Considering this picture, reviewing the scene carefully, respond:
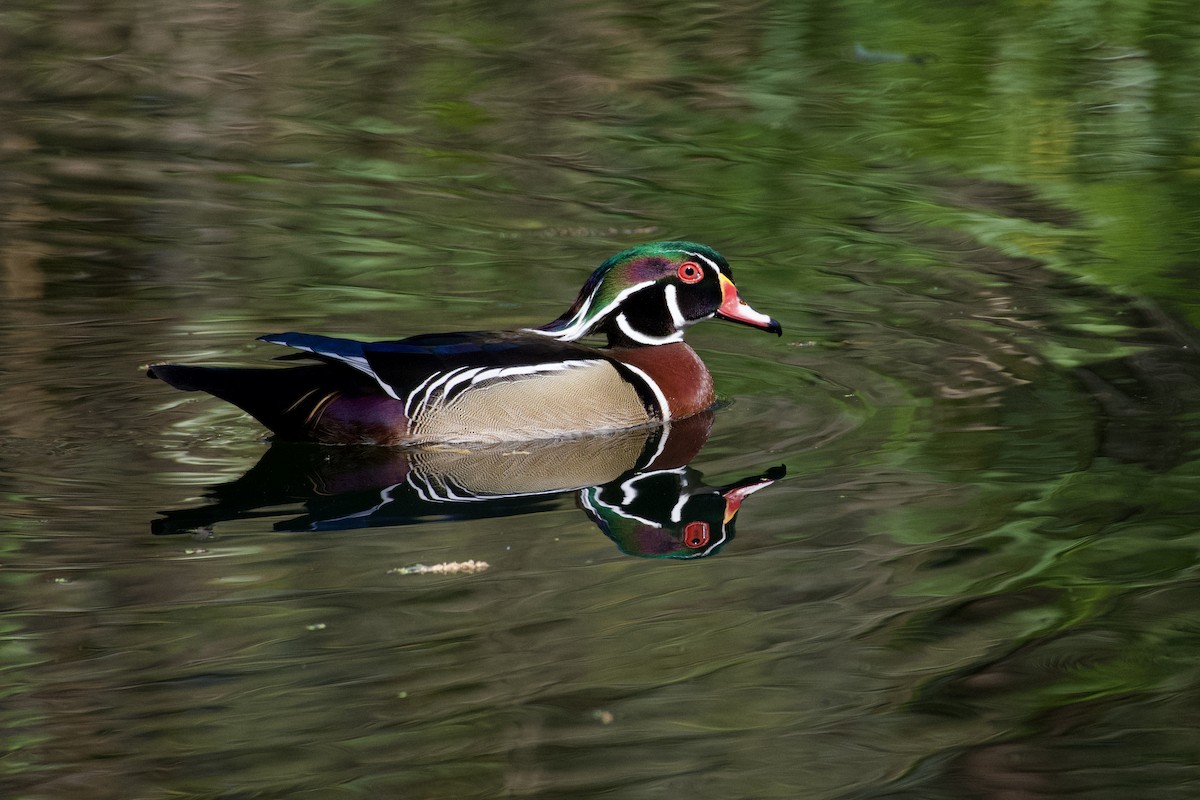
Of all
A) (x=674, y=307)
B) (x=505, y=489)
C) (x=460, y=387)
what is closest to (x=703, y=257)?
(x=674, y=307)

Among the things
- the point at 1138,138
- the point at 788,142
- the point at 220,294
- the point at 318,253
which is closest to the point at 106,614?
the point at 220,294

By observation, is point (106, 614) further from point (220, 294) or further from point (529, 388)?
point (220, 294)

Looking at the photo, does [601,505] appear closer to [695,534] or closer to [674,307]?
[695,534]

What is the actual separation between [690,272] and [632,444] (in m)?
1.05

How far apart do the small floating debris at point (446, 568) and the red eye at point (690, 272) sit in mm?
2725

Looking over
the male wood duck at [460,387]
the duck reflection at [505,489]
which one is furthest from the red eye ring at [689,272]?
the duck reflection at [505,489]

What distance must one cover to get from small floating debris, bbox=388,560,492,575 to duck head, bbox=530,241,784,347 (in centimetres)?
237

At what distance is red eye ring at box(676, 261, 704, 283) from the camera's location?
26.3ft

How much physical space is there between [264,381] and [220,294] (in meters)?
2.49

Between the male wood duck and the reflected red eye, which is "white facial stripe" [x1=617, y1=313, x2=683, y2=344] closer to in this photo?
the male wood duck

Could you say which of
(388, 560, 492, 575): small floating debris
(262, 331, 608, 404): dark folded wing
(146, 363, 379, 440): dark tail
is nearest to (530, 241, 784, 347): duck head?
(262, 331, 608, 404): dark folded wing

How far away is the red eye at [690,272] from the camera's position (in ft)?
26.3

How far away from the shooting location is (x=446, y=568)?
562 cm

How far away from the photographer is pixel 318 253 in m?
10.2
